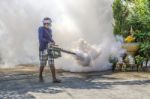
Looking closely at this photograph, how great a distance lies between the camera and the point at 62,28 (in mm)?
16109

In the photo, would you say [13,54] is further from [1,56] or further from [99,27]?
[99,27]

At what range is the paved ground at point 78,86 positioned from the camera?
32.5ft

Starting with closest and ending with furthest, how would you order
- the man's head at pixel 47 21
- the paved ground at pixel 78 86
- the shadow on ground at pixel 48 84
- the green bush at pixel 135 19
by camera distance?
1. the paved ground at pixel 78 86
2. the shadow on ground at pixel 48 84
3. the man's head at pixel 47 21
4. the green bush at pixel 135 19

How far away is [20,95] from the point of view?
1001cm

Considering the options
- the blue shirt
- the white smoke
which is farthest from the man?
the white smoke

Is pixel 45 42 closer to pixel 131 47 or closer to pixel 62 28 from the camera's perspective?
pixel 131 47

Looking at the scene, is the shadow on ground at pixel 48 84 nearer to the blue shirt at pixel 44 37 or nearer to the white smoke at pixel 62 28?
the blue shirt at pixel 44 37

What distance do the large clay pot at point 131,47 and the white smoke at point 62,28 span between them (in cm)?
43

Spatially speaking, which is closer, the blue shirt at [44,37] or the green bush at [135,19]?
the blue shirt at [44,37]

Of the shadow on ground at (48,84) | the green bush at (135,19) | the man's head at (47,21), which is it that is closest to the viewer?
the shadow on ground at (48,84)

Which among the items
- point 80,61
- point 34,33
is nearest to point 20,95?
point 80,61

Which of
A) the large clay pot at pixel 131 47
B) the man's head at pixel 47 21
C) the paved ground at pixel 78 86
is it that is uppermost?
the man's head at pixel 47 21

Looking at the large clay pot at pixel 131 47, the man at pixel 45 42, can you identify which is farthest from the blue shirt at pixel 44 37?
the large clay pot at pixel 131 47

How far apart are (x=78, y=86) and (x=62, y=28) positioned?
17.3 ft
